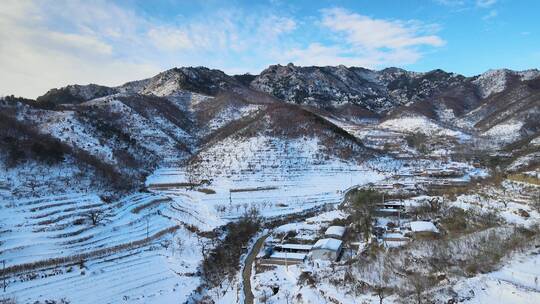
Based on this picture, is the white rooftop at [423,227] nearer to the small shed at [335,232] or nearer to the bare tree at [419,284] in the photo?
the small shed at [335,232]

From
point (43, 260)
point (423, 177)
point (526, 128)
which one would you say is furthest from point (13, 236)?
point (526, 128)

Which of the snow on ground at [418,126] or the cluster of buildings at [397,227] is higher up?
the snow on ground at [418,126]

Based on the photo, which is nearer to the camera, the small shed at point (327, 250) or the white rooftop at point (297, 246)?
the small shed at point (327, 250)

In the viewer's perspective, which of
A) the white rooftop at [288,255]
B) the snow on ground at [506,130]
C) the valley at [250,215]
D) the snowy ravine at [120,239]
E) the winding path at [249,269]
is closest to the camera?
the valley at [250,215]

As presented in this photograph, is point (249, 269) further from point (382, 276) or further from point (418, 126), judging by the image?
point (418, 126)

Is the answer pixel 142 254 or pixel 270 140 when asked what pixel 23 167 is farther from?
pixel 270 140

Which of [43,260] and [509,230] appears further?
[43,260]

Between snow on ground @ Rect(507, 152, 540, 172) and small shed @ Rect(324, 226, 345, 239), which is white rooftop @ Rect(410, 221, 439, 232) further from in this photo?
snow on ground @ Rect(507, 152, 540, 172)

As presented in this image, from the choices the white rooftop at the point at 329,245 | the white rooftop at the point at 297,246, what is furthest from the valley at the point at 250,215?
the white rooftop at the point at 329,245
